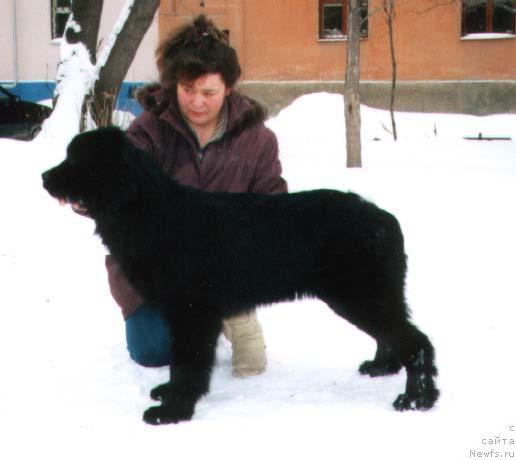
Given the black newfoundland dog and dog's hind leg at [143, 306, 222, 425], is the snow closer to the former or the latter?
dog's hind leg at [143, 306, 222, 425]

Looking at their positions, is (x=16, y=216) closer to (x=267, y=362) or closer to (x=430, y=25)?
(x=267, y=362)

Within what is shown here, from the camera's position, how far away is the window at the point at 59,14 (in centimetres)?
2148

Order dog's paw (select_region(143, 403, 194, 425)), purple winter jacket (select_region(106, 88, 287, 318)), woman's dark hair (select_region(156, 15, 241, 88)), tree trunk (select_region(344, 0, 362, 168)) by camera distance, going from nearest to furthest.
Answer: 1. dog's paw (select_region(143, 403, 194, 425))
2. woman's dark hair (select_region(156, 15, 241, 88))
3. purple winter jacket (select_region(106, 88, 287, 318))
4. tree trunk (select_region(344, 0, 362, 168))

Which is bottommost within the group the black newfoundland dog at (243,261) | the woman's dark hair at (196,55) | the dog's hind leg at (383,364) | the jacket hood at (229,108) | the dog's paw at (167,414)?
the dog's paw at (167,414)

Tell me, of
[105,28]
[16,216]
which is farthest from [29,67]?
[16,216]

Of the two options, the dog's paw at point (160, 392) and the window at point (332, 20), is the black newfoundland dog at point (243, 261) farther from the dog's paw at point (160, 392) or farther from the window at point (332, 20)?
the window at point (332, 20)

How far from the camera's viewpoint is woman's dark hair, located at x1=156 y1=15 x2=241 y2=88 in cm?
380

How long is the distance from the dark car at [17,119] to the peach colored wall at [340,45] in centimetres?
598

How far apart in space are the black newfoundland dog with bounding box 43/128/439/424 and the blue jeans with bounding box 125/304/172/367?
59cm

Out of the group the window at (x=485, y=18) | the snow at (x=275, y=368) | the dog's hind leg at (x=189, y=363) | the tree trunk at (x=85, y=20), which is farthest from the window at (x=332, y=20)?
the dog's hind leg at (x=189, y=363)

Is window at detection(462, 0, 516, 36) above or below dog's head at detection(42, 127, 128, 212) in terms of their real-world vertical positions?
above

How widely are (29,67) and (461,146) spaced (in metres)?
12.5

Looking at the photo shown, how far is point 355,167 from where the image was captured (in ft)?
37.7

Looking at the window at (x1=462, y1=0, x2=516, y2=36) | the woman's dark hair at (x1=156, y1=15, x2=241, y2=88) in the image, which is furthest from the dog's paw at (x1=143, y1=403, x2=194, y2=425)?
the window at (x1=462, y1=0, x2=516, y2=36)
